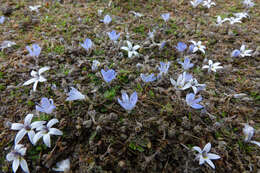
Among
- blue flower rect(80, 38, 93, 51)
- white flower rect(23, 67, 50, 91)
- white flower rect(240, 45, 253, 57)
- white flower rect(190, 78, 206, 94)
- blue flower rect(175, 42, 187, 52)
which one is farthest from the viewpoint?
white flower rect(240, 45, 253, 57)

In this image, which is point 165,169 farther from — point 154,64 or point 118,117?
point 154,64

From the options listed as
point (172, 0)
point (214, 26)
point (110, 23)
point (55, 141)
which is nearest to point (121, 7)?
point (110, 23)

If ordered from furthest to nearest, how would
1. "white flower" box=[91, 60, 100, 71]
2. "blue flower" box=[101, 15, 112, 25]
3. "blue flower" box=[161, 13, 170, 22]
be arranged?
"blue flower" box=[161, 13, 170, 22], "blue flower" box=[101, 15, 112, 25], "white flower" box=[91, 60, 100, 71]

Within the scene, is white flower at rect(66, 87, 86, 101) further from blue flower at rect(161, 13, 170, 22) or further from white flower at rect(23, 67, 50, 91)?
blue flower at rect(161, 13, 170, 22)

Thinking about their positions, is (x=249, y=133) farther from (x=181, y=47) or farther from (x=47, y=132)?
(x=47, y=132)

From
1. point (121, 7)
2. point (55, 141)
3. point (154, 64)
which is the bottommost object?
point (55, 141)

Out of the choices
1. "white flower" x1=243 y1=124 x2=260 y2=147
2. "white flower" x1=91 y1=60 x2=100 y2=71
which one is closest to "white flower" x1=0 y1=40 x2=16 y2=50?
"white flower" x1=91 y1=60 x2=100 y2=71

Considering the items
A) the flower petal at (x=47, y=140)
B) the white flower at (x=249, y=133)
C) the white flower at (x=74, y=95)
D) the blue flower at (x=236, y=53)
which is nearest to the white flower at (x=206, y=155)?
the white flower at (x=249, y=133)
